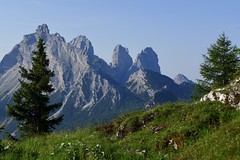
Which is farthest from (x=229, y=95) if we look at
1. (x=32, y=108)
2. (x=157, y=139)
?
(x=32, y=108)

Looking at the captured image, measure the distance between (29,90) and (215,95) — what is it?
26.9m

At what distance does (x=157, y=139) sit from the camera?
16.5m

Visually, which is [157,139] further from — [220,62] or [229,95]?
[220,62]

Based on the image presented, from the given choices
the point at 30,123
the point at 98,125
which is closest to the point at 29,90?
the point at 30,123

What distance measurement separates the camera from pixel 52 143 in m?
15.4

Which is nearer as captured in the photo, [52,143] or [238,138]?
[238,138]

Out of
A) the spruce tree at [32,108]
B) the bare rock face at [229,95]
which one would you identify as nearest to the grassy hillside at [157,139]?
the bare rock face at [229,95]

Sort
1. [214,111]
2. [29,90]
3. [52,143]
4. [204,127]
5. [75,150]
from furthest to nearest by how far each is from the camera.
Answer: [29,90] → [214,111] → [204,127] → [52,143] → [75,150]

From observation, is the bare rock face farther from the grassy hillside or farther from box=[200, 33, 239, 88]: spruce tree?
box=[200, 33, 239, 88]: spruce tree

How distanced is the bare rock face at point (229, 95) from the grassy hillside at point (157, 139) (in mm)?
542

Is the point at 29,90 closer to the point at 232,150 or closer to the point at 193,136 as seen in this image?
the point at 193,136

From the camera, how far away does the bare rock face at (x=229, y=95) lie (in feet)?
62.7

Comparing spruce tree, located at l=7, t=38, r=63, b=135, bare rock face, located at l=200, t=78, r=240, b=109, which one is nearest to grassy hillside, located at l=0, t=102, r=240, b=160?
bare rock face, located at l=200, t=78, r=240, b=109

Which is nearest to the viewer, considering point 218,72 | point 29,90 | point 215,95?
point 215,95
